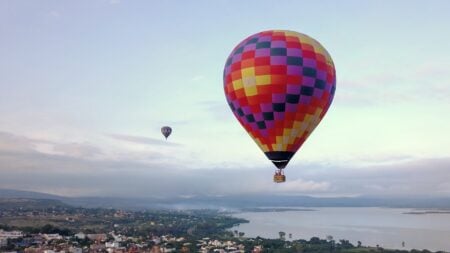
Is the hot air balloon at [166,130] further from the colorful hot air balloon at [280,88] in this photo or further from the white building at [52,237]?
the white building at [52,237]

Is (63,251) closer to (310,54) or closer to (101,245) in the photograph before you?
(101,245)

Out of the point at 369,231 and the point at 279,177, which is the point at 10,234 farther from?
the point at 369,231

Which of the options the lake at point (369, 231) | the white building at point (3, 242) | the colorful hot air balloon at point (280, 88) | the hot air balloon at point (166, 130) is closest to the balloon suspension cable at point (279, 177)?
the colorful hot air balloon at point (280, 88)

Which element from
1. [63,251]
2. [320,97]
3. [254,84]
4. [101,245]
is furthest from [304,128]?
[101,245]

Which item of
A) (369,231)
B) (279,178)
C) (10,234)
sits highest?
(279,178)

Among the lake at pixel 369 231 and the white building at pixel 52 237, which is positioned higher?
the lake at pixel 369 231

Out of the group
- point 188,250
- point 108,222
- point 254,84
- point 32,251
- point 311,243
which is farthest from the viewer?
point 108,222

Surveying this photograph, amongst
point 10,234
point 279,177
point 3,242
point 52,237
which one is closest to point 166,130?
point 279,177

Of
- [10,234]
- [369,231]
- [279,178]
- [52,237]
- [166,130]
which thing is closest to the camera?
[279,178]

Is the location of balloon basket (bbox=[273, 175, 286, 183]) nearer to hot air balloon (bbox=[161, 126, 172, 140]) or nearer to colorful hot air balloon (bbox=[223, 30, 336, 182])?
colorful hot air balloon (bbox=[223, 30, 336, 182])
